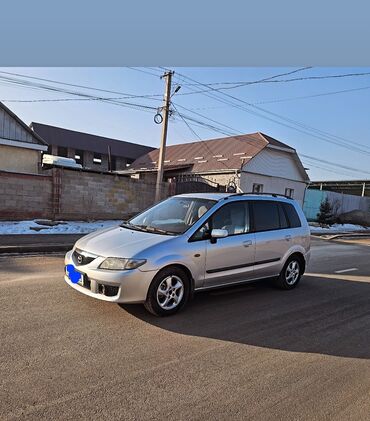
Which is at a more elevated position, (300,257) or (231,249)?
(231,249)

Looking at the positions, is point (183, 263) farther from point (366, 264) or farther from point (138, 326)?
point (366, 264)

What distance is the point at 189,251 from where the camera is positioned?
Result: 4805 millimetres

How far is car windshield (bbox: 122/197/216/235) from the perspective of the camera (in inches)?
203

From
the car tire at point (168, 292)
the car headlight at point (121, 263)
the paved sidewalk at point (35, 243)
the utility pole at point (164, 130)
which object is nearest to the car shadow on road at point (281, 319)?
the car tire at point (168, 292)

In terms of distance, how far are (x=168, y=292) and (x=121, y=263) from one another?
76 cm

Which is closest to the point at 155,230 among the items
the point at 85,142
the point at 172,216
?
the point at 172,216

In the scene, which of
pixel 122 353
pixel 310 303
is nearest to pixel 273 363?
pixel 122 353

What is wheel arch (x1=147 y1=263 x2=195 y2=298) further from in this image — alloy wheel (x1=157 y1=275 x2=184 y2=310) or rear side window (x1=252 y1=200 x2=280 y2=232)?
rear side window (x1=252 y1=200 x2=280 y2=232)

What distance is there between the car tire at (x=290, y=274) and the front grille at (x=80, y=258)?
11.2ft

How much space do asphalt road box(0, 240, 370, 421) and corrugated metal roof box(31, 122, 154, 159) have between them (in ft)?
129

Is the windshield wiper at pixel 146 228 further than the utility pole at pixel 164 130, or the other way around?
the utility pole at pixel 164 130

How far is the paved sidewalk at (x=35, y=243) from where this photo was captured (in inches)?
359

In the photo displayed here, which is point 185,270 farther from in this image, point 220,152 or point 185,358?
point 220,152

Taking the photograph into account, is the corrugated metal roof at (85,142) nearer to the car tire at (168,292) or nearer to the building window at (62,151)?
the building window at (62,151)
